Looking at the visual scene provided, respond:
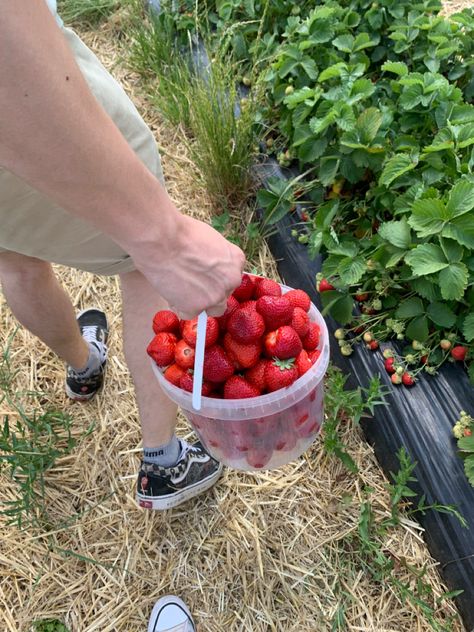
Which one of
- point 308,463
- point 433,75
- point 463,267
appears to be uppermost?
point 433,75

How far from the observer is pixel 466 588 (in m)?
1.43

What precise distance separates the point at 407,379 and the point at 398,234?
452 millimetres

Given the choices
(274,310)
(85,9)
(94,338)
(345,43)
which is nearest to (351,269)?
(274,310)

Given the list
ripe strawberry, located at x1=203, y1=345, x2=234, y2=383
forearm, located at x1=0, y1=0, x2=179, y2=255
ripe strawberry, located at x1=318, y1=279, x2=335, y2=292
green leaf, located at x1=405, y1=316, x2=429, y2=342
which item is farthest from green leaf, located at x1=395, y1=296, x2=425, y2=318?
forearm, located at x1=0, y1=0, x2=179, y2=255

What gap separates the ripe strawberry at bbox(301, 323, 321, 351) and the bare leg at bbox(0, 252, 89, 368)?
77 centimetres

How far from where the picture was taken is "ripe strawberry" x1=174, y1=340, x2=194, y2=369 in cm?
114

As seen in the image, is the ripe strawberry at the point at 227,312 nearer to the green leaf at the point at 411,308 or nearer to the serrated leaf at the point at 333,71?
the green leaf at the point at 411,308

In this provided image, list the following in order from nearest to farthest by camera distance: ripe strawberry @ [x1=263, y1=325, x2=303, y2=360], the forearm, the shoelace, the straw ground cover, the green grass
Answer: the forearm < ripe strawberry @ [x1=263, y1=325, x2=303, y2=360] < the straw ground cover < the shoelace < the green grass

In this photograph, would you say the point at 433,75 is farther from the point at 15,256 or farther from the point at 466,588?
the point at 466,588

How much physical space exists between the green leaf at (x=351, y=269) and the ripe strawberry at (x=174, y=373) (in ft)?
2.29

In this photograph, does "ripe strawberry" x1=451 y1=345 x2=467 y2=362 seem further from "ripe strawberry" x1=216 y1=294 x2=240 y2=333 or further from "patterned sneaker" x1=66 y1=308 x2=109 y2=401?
"patterned sneaker" x1=66 y1=308 x2=109 y2=401

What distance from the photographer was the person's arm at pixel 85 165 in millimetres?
625

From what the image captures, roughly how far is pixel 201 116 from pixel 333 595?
1820 mm

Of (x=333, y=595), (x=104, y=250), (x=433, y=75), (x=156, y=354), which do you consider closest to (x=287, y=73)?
(x=433, y=75)
